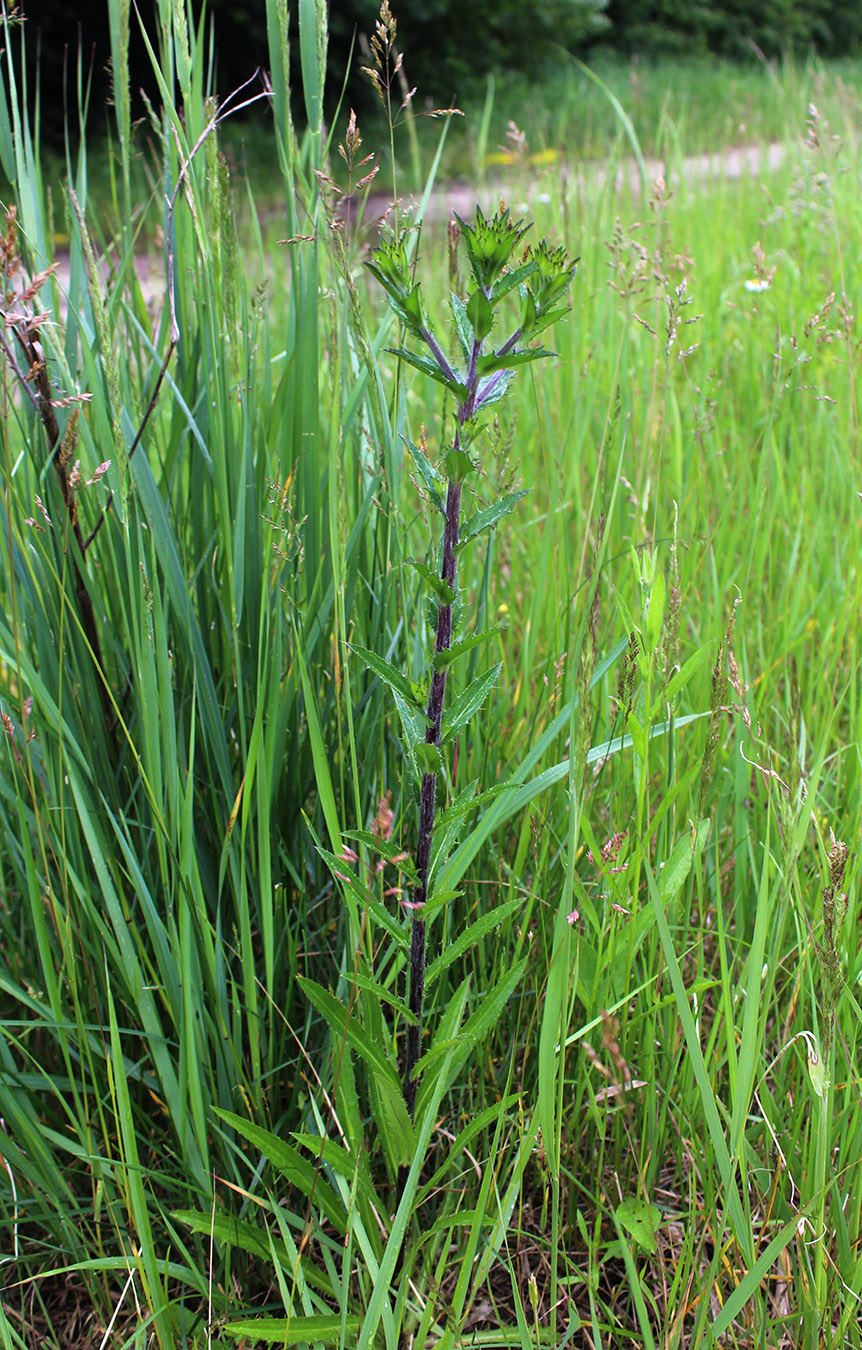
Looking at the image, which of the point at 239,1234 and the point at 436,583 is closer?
the point at 436,583

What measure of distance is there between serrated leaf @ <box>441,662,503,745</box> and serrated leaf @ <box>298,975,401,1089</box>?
0.21 m

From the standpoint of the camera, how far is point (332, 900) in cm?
98

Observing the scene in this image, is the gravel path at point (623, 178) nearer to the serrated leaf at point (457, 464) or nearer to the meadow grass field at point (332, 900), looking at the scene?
the meadow grass field at point (332, 900)

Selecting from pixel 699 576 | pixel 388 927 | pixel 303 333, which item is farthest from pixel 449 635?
pixel 699 576

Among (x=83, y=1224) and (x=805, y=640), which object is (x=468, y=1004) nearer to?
(x=83, y=1224)

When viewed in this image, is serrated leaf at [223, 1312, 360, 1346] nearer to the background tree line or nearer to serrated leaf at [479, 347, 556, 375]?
serrated leaf at [479, 347, 556, 375]

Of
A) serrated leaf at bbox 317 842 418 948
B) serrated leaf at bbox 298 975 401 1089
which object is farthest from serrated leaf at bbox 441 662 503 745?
serrated leaf at bbox 298 975 401 1089

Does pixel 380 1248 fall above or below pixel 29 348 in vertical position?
below

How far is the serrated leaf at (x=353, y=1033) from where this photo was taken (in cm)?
70

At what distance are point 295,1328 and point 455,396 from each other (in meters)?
0.66

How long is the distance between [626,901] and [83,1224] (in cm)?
56

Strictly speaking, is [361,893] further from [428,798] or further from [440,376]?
[440,376]

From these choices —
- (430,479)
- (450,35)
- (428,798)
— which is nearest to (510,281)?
(430,479)

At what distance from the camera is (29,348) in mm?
791
